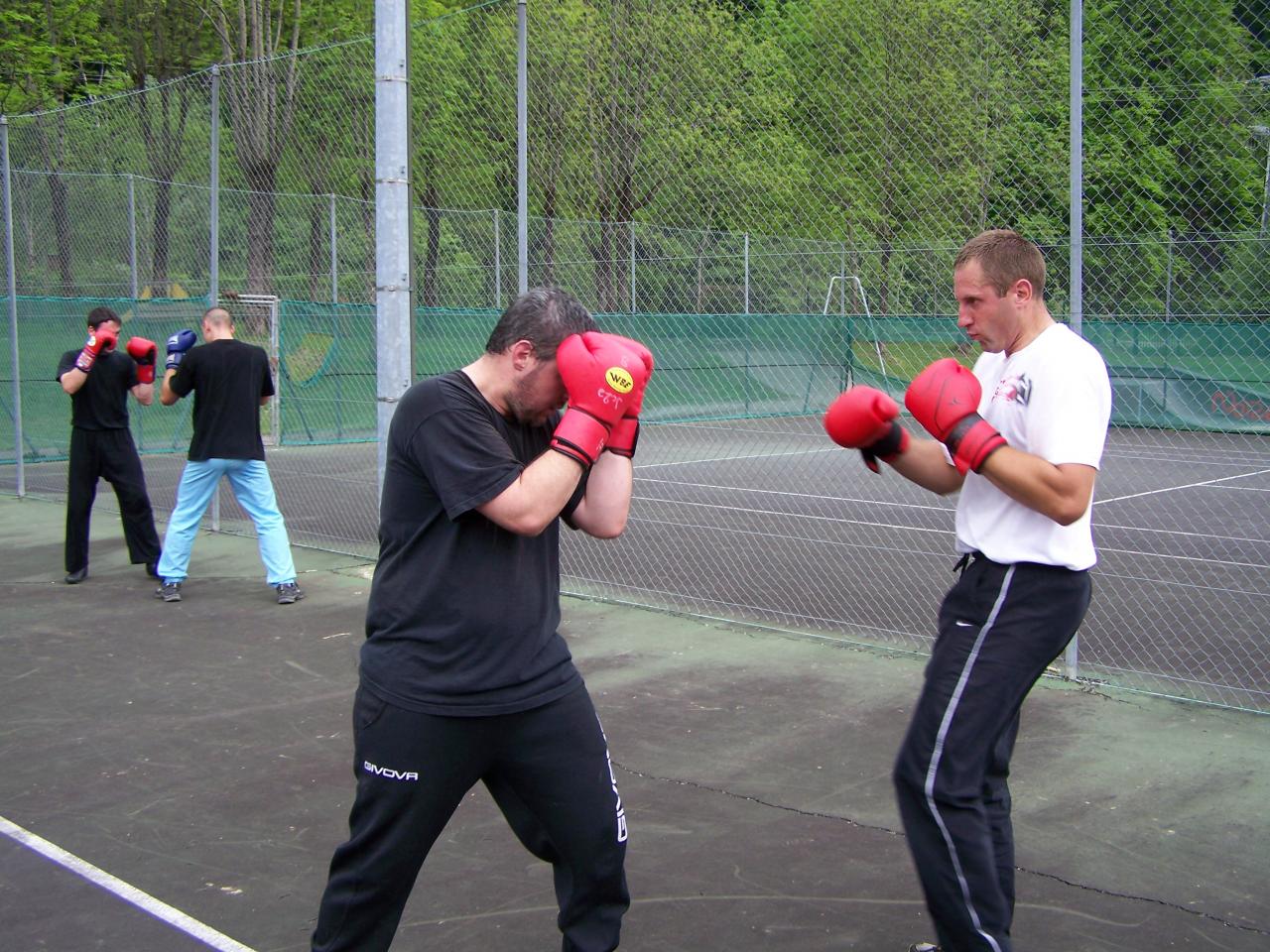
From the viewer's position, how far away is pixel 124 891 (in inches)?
141

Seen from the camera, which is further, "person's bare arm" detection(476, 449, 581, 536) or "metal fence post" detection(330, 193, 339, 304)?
"metal fence post" detection(330, 193, 339, 304)

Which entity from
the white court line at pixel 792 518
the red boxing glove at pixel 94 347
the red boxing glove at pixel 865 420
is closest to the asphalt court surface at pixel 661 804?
the red boxing glove at pixel 865 420

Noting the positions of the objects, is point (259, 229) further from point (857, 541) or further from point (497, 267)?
point (857, 541)

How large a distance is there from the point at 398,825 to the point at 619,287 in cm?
1090

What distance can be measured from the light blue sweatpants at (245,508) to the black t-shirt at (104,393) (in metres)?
1.08

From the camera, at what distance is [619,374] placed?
2539 millimetres

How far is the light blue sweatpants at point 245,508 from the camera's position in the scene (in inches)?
289

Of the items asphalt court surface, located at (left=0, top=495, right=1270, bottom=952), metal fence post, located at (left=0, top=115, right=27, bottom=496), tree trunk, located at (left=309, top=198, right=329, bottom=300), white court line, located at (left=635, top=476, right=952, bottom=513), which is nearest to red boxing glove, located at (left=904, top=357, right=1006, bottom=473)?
asphalt court surface, located at (left=0, top=495, right=1270, bottom=952)

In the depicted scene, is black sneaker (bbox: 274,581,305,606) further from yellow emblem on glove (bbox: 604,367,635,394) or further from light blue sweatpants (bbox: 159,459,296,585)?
yellow emblem on glove (bbox: 604,367,635,394)

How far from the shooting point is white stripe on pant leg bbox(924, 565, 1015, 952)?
2.78m

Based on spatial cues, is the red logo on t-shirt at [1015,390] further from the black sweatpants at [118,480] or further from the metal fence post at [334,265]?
the metal fence post at [334,265]

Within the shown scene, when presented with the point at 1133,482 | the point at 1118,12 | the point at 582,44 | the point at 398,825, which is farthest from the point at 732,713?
the point at 1133,482

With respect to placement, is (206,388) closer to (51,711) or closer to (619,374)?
(51,711)

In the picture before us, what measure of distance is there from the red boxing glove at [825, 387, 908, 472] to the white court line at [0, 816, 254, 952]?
2091 mm
